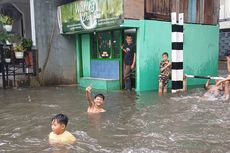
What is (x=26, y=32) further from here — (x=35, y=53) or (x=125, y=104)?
(x=125, y=104)

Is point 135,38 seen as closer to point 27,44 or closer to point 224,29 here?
point 27,44

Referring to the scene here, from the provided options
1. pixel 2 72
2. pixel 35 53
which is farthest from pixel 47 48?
pixel 2 72

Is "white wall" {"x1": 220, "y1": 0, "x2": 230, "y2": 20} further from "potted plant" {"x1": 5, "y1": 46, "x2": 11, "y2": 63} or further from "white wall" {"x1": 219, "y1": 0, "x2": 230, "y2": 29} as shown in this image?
"potted plant" {"x1": 5, "y1": 46, "x2": 11, "y2": 63}

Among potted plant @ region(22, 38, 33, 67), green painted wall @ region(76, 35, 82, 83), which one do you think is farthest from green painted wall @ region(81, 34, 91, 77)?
potted plant @ region(22, 38, 33, 67)

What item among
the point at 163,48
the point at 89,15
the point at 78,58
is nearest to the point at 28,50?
the point at 78,58

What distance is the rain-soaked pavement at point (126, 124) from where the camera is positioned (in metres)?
4.77

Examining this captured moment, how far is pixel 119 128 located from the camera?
5.86 meters

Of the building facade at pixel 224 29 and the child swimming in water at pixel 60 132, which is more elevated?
the building facade at pixel 224 29

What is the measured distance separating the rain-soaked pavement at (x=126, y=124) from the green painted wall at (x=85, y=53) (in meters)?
3.73

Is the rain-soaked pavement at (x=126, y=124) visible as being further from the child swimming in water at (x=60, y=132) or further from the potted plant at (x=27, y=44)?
the potted plant at (x=27, y=44)

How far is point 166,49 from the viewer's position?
1135cm

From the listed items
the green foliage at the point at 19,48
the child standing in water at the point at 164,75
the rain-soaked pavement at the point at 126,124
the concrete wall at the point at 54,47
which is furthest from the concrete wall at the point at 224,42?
the green foliage at the point at 19,48

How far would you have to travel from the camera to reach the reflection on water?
188 inches

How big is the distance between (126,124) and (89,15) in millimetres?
6177
